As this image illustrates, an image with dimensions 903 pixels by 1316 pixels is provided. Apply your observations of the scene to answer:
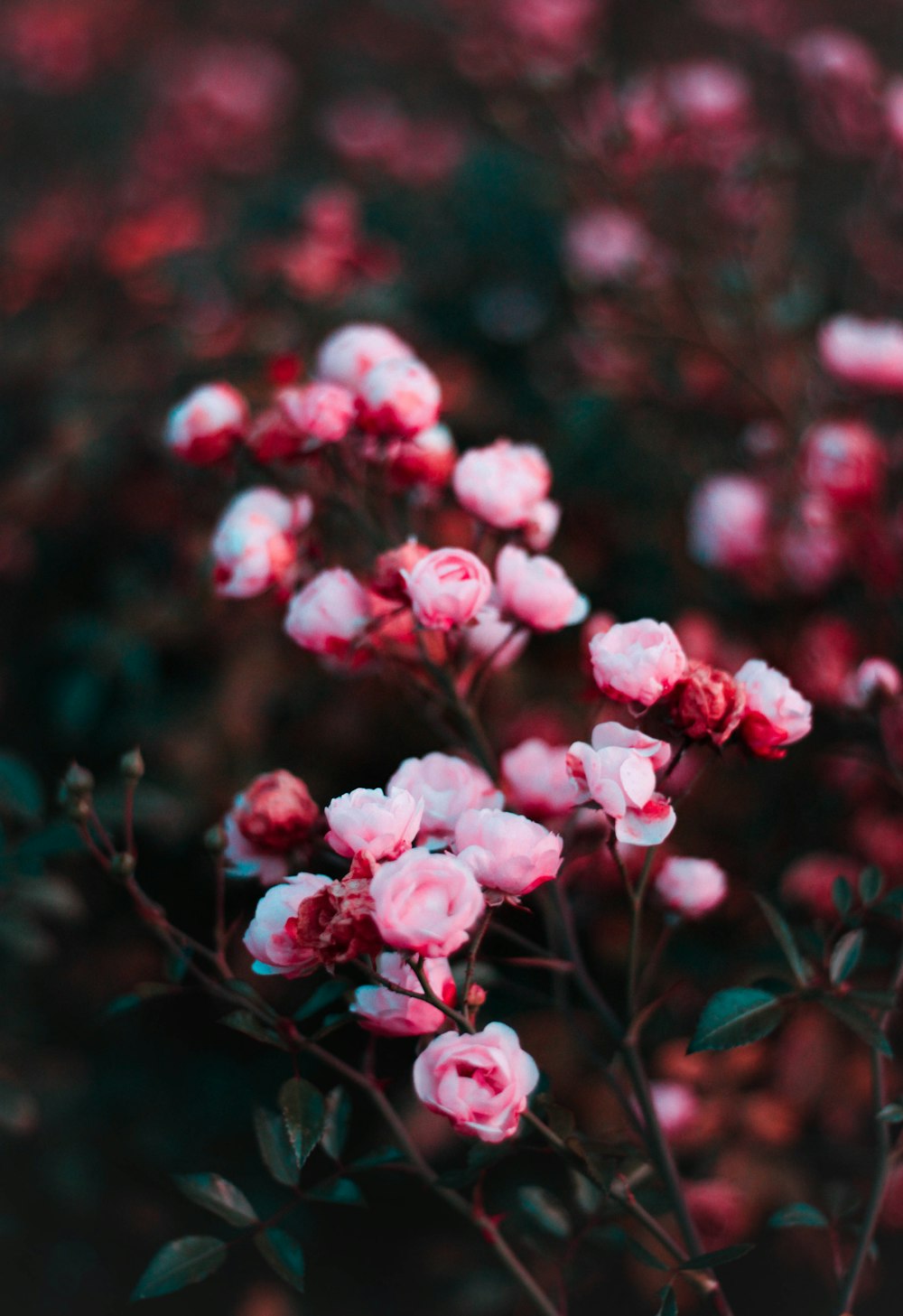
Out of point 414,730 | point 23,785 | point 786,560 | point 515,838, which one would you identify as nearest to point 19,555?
point 414,730

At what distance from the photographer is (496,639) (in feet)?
2.47

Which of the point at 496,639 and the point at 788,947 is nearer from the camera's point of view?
the point at 788,947

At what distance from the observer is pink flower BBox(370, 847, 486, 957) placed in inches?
19.1

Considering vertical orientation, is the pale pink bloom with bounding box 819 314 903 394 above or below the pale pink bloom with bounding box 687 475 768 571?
above

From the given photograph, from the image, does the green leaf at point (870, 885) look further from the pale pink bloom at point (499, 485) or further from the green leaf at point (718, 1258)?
the pale pink bloom at point (499, 485)

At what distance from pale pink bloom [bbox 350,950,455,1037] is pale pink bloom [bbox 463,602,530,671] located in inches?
9.2

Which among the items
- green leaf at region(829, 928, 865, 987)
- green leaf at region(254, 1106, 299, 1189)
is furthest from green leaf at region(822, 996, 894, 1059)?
green leaf at region(254, 1106, 299, 1189)

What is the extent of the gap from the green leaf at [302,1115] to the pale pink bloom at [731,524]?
2.67ft

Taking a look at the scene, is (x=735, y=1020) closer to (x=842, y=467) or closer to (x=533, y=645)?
(x=842, y=467)

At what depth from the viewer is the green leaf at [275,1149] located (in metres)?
0.63

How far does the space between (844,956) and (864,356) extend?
0.74 metres

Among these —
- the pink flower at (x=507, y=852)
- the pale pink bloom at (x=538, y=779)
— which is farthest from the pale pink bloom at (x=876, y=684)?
the pink flower at (x=507, y=852)

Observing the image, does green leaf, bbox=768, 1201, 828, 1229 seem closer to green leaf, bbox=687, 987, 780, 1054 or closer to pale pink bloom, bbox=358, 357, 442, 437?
green leaf, bbox=687, 987, 780, 1054

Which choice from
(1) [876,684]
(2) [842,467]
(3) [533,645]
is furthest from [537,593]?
(3) [533,645]
